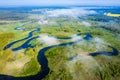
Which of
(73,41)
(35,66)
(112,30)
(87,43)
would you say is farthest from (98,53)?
(112,30)

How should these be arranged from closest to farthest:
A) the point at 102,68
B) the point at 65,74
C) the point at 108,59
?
the point at 65,74 < the point at 102,68 < the point at 108,59

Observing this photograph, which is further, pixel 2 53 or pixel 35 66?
pixel 2 53

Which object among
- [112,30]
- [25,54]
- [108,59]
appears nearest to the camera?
[108,59]

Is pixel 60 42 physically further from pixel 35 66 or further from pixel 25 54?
pixel 35 66

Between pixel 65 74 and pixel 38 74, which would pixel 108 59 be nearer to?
pixel 65 74

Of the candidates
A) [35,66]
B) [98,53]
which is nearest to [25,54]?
[35,66]

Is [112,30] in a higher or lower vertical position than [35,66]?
lower

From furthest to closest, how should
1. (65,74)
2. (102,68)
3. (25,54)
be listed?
(25,54)
(102,68)
(65,74)

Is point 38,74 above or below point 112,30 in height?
above

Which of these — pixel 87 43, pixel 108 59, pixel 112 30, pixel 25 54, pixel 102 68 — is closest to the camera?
pixel 102 68
